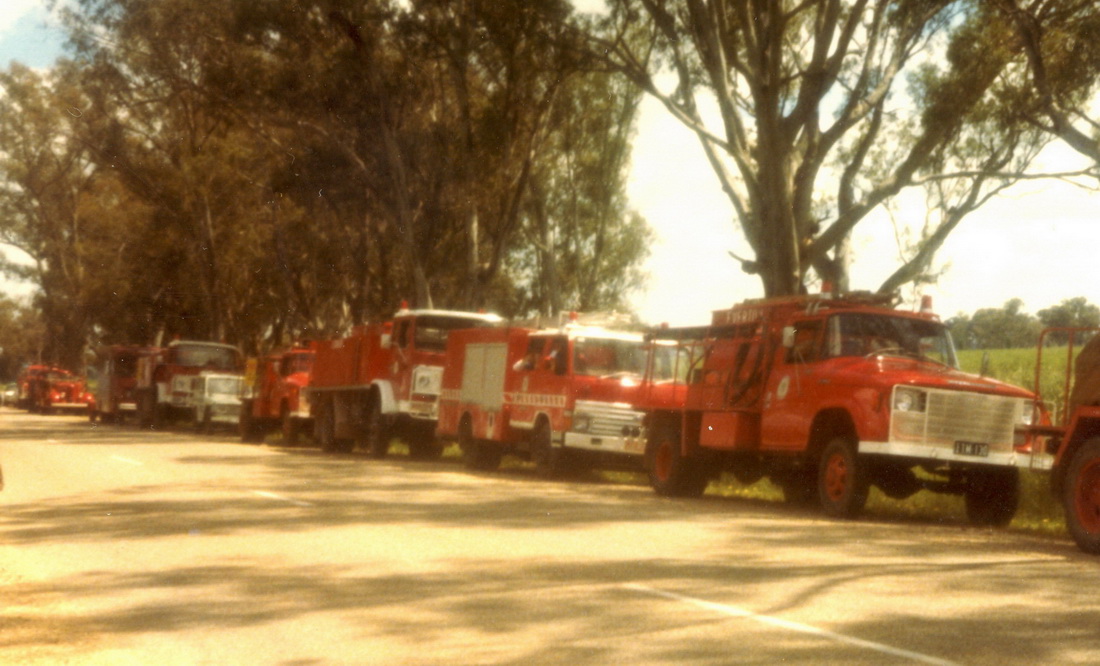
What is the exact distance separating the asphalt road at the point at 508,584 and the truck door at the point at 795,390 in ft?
3.30

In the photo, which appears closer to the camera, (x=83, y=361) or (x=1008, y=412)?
(x=1008, y=412)

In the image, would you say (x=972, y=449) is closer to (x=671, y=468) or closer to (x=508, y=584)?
(x=671, y=468)

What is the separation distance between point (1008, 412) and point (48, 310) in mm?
62136

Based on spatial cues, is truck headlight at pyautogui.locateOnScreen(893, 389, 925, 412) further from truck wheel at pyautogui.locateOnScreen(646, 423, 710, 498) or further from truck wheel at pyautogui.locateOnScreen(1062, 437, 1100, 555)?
truck wheel at pyautogui.locateOnScreen(646, 423, 710, 498)

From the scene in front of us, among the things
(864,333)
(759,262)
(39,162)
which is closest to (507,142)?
(759,262)

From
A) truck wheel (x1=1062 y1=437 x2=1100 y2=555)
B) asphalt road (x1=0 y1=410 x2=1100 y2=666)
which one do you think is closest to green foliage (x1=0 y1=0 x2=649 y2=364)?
asphalt road (x1=0 y1=410 x2=1100 y2=666)

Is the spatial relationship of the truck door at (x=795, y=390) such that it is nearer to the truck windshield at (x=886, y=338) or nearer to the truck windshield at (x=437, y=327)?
the truck windshield at (x=886, y=338)

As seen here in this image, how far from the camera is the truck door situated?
1809 cm

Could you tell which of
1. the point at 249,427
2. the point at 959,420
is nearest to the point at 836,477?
the point at 959,420

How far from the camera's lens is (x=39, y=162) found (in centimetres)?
6825

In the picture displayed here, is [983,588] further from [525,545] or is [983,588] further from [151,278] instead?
[151,278]

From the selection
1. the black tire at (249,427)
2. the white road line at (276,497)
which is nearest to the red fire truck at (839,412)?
the white road line at (276,497)

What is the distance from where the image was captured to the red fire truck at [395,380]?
30.6 meters

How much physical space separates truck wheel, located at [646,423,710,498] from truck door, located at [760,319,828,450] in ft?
6.71
